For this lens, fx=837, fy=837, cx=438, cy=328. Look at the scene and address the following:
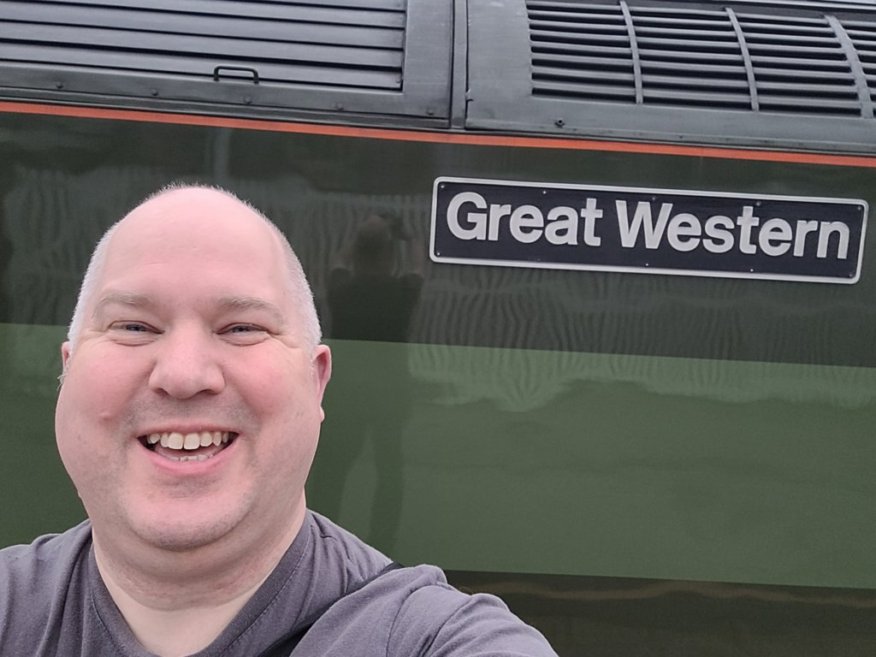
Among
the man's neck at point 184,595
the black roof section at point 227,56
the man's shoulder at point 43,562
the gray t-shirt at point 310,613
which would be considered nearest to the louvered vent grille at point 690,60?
the black roof section at point 227,56

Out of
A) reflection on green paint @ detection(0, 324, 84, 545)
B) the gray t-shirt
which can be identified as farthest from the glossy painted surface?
the gray t-shirt

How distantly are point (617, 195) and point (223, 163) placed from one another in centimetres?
99

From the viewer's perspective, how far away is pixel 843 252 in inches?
84.0

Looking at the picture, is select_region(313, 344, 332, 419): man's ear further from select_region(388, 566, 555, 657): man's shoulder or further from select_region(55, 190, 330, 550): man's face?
select_region(388, 566, 555, 657): man's shoulder

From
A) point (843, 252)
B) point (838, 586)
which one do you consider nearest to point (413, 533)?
point (838, 586)

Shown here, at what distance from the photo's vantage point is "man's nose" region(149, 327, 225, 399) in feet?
3.67

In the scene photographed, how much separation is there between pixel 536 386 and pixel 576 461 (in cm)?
22

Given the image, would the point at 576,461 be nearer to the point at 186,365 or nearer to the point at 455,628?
the point at 455,628

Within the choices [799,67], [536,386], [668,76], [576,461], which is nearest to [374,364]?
[536,386]

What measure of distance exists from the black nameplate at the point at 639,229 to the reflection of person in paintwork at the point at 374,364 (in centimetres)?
13

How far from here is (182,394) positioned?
1125 mm

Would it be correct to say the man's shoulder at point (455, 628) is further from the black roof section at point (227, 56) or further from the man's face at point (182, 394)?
the black roof section at point (227, 56)

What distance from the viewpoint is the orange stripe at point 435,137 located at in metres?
2.05

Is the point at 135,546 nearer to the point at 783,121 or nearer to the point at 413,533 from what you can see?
the point at 413,533
